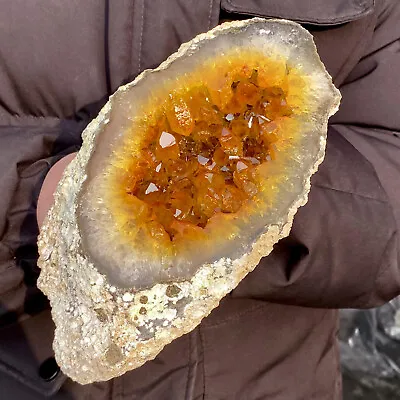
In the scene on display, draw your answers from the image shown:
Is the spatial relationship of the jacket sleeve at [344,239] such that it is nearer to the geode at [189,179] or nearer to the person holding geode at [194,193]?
the person holding geode at [194,193]

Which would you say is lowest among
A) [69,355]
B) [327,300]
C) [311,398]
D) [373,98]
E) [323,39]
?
[311,398]

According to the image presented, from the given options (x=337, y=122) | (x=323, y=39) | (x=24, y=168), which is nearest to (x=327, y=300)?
(x=337, y=122)

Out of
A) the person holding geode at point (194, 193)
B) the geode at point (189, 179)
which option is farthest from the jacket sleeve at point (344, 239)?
the geode at point (189, 179)

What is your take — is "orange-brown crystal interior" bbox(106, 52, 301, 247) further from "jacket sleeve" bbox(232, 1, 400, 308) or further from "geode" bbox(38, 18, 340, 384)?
"jacket sleeve" bbox(232, 1, 400, 308)

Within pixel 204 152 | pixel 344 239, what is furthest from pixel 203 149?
pixel 344 239

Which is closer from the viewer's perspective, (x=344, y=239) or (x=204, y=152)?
(x=204, y=152)

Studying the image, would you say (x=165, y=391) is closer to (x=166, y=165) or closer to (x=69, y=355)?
(x=69, y=355)

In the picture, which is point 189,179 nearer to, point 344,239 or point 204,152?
point 204,152

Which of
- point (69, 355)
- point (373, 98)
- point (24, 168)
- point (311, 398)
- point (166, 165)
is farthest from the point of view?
point (311, 398)
